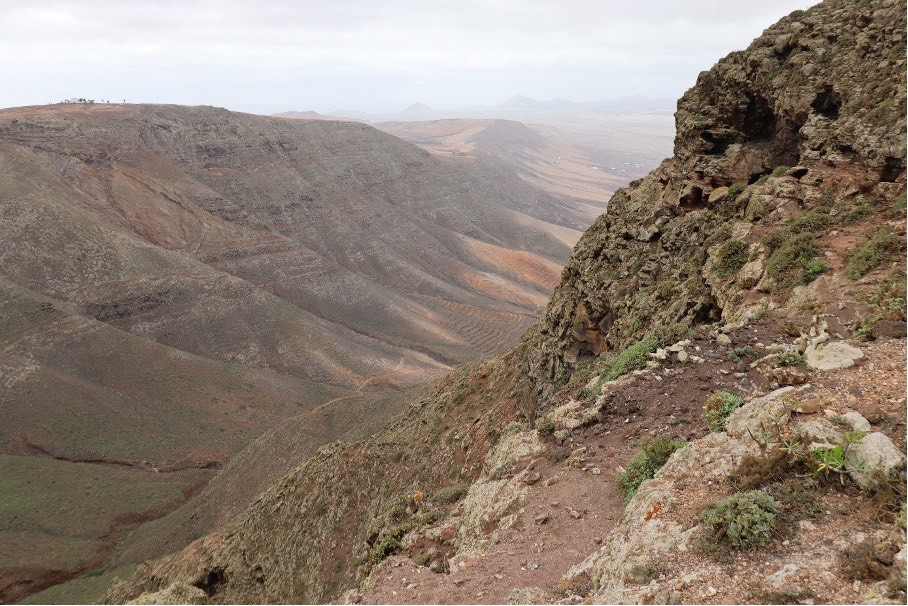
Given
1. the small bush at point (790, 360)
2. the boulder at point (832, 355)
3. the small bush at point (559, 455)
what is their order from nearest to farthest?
1. the boulder at point (832, 355)
2. the small bush at point (790, 360)
3. the small bush at point (559, 455)

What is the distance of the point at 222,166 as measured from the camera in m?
75.2

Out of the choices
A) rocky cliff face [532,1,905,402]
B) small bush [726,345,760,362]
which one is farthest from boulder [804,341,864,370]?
rocky cliff face [532,1,905,402]

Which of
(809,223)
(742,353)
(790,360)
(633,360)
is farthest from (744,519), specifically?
(809,223)

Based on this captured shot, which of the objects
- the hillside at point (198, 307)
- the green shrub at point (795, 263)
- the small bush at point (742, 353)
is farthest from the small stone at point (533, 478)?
the hillside at point (198, 307)

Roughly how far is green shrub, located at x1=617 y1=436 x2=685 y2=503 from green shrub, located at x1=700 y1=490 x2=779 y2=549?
5.71 feet

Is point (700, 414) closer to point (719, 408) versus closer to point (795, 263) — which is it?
point (719, 408)

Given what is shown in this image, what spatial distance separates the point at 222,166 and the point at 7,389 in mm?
46483

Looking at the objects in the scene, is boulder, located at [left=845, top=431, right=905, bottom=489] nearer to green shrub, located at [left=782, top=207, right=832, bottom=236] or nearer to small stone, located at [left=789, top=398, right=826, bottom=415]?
small stone, located at [left=789, top=398, right=826, bottom=415]

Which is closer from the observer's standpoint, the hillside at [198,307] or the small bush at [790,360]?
the small bush at [790,360]

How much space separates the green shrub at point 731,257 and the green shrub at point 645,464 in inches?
235

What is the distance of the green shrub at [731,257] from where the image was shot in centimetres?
1195

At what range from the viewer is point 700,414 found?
849cm

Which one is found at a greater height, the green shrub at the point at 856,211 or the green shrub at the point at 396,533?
the green shrub at the point at 856,211

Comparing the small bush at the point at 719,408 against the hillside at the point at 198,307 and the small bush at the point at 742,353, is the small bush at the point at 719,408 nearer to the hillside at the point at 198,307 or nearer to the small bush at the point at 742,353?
the small bush at the point at 742,353
